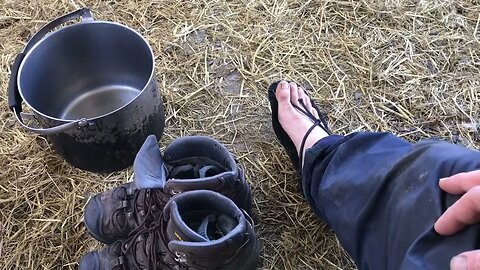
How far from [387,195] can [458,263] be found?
23 centimetres

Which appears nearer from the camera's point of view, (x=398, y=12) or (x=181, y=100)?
(x=181, y=100)

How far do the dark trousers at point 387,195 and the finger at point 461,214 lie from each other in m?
0.01

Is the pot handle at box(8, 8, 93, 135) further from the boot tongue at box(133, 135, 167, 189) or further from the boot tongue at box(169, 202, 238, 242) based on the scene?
the boot tongue at box(169, 202, 238, 242)

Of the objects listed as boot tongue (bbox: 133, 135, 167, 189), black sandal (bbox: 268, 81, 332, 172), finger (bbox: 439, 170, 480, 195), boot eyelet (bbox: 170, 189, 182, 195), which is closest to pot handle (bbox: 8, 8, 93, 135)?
boot tongue (bbox: 133, 135, 167, 189)

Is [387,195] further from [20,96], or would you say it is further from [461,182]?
[20,96]

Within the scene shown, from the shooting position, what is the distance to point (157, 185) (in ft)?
3.69

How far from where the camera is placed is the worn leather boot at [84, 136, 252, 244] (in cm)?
111

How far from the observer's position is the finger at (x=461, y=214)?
76 cm

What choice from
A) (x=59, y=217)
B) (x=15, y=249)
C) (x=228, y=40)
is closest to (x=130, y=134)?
(x=59, y=217)

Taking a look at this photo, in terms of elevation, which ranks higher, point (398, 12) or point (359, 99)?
point (398, 12)

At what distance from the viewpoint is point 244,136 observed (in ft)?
4.70

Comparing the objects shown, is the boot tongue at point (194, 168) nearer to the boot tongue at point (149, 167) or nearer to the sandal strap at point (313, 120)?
the boot tongue at point (149, 167)

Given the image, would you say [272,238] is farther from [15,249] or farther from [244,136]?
[15,249]

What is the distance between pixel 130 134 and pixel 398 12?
0.86 meters
